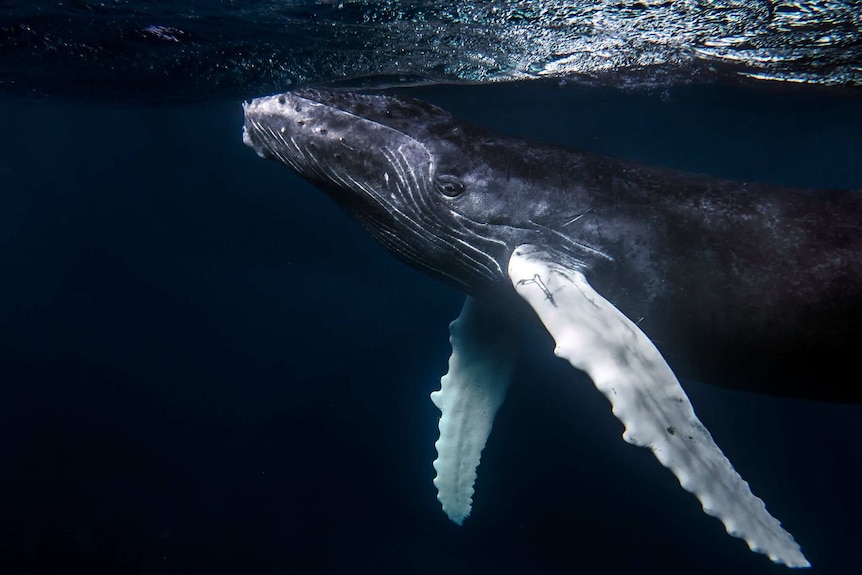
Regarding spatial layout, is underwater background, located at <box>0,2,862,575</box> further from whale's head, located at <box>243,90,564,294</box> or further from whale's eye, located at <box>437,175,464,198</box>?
whale's eye, located at <box>437,175,464,198</box>

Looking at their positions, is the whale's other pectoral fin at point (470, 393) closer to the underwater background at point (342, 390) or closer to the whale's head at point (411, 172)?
the whale's head at point (411, 172)

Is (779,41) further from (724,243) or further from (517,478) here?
(517,478)

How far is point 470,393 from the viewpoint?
6914 mm

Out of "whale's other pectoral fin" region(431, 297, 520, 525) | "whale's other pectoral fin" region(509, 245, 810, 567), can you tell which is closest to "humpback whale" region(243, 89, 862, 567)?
"whale's other pectoral fin" region(509, 245, 810, 567)

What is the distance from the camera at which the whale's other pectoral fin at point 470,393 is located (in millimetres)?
6902

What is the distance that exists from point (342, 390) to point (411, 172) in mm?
14168

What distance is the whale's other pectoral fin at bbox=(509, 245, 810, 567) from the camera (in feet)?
12.0

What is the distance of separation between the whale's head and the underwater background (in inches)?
142

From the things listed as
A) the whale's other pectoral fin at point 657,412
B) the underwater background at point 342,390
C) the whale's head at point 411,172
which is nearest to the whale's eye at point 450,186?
the whale's head at point 411,172

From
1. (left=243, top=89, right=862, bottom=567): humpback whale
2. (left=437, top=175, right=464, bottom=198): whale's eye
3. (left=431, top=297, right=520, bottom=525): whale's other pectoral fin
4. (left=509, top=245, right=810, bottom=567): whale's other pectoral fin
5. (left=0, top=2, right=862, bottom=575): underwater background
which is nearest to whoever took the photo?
(left=509, top=245, right=810, bottom=567): whale's other pectoral fin

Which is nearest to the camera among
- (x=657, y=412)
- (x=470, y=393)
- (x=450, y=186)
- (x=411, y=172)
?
(x=657, y=412)

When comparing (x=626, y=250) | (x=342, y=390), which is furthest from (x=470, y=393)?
(x=342, y=390)

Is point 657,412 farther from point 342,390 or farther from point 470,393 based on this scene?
point 342,390

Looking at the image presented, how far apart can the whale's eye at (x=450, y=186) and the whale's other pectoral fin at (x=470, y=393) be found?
77.2 inches
